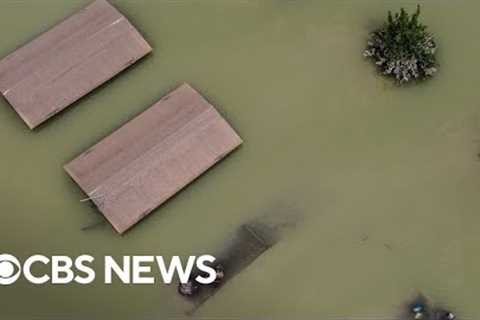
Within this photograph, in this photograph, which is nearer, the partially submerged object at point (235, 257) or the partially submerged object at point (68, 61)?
the partially submerged object at point (235, 257)

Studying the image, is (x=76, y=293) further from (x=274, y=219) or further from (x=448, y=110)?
(x=448, y=110)

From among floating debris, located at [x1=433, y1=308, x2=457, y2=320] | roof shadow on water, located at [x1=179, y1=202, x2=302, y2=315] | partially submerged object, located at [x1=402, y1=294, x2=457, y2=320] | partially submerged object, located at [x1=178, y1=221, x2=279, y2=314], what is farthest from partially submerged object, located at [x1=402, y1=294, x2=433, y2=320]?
partially submerged object, located at [x1=178, y1=221, x2=279, y2=314]

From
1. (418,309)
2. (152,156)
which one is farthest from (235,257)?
(418,309)

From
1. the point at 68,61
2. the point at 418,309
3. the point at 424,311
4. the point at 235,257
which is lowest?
the point at 424,311

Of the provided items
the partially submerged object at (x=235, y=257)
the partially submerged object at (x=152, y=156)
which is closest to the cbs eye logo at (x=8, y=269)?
the partially submerged object at (x=152, y=156)

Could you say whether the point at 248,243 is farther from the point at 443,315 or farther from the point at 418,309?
the point at 443,315

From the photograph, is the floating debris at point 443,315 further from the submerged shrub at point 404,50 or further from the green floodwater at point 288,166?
the submerged shrub at point 404,50
